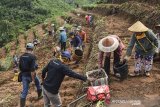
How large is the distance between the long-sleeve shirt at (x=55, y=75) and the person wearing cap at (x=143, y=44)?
268 cm

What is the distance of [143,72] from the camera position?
10.6m

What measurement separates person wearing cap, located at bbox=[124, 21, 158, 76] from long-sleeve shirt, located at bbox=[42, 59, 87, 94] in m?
2.68

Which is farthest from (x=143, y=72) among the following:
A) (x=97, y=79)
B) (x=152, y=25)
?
(x=152, y=25)

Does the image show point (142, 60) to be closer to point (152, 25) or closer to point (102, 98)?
point (102, 98)

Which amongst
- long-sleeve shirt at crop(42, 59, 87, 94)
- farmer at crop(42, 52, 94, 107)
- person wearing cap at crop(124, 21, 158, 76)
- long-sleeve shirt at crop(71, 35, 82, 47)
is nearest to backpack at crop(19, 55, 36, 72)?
farmer at crop(42, 52, 94, 107)

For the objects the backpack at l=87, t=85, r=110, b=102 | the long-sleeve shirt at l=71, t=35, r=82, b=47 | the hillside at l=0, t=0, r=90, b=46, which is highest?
the backpack at l=87, t=85, r=110, b=102

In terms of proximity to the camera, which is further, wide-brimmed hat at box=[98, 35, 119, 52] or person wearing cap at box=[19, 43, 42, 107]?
wide-brimmed hat at box=[98, 35, 119, 52]

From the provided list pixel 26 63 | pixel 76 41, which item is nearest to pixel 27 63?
pixel 26 63

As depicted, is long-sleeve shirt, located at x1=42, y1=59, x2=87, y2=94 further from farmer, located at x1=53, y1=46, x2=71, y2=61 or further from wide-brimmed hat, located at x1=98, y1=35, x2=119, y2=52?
wide-brimmed hat, located at x1=98, y1=35, x2=119, y2=52

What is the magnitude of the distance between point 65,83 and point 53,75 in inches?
214

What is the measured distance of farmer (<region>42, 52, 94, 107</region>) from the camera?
7.74 meters

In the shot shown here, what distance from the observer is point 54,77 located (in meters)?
7.86

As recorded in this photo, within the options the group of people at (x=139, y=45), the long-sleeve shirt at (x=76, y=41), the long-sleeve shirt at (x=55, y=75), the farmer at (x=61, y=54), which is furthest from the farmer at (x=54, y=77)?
the long-sleeve shirt at (x=76, y=41)

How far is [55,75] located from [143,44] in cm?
317
